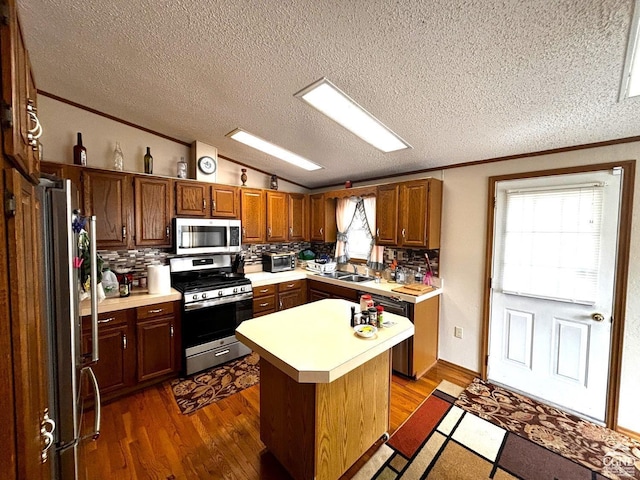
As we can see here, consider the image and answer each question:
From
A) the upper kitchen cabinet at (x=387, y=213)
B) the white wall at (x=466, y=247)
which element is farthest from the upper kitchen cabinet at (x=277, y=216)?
the white wall at (x=466, y=247)

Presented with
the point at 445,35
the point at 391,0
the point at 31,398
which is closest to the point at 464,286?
the point at 445,35

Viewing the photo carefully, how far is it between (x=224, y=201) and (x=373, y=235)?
195 centimetres

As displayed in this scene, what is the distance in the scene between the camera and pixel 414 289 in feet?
9.07

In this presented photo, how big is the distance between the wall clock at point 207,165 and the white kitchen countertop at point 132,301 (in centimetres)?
142

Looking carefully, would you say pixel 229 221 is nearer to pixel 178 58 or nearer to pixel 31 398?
pixel 178 58

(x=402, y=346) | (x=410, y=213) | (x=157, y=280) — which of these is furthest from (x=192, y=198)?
(x=402, y=346)

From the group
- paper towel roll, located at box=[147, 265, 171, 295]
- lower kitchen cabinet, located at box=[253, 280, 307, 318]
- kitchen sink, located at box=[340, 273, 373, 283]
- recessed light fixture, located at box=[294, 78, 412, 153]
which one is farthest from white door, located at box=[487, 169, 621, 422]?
paper towel roll, located at box=[147, 265, 171, 295]

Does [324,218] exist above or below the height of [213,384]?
above

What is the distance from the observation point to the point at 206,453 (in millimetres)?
1808

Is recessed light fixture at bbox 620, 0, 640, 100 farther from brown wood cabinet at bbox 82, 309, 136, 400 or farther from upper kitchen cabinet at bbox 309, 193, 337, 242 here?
brown wood cabinet at bbox 82, 309, 136, 400

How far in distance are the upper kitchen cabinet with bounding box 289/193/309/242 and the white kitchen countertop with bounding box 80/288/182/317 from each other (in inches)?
71.0

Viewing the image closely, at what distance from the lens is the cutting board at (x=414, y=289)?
2.68m

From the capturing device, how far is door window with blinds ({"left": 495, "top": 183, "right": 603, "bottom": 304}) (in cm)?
211

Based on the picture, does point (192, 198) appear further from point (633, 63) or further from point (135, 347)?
point (633, 63)
